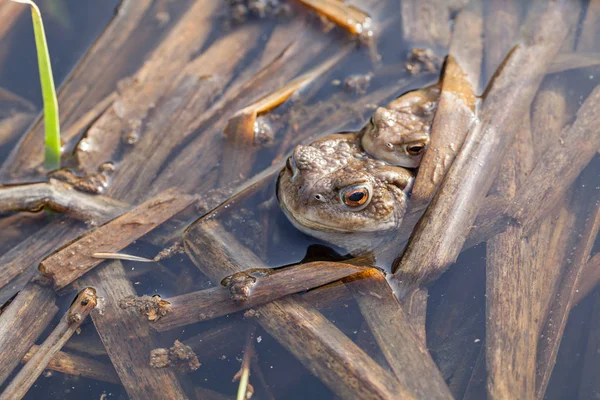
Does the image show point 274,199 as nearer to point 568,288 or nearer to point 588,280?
point 568,288

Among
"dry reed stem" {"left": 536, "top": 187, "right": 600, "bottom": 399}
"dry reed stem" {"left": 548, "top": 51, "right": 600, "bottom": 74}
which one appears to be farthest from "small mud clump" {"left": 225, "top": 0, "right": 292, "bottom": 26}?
"dry reed stem" {"left": 536, "top": 187, "right": 600, "bottom": 399}

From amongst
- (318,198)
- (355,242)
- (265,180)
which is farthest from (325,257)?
(265,180)

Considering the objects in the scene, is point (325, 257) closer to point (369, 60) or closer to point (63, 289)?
point (63, 289)

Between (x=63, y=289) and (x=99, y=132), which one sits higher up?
(x=99, y=132)

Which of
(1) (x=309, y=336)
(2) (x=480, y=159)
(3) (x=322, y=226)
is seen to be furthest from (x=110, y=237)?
(2) (x=480, y=159)

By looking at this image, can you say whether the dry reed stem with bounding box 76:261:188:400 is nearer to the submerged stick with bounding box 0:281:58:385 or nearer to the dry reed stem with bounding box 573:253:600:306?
the submerged stick with bounding box 0:281:58:385

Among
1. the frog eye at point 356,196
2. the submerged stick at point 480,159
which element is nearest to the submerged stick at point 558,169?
the submerged stick at point 480,159
